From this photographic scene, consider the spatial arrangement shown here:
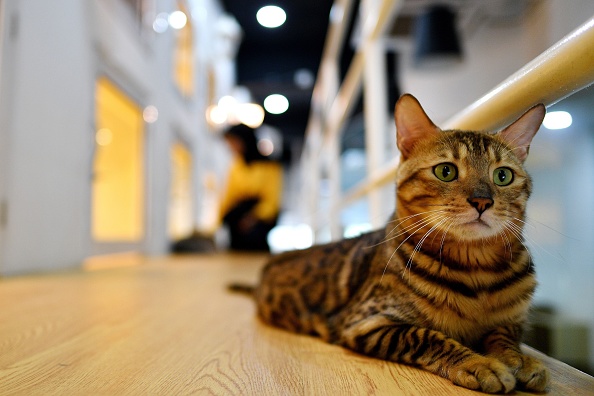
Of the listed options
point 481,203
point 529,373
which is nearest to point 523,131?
point 481,203

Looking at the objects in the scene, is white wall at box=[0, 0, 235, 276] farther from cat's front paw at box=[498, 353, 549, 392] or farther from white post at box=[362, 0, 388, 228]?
cat's front paw at box=[498, 353, 549, 392]

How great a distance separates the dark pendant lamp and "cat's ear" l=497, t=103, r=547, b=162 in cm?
77

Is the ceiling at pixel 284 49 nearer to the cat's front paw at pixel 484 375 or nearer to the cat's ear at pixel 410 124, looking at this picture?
the cat's ear at pixel 410 124

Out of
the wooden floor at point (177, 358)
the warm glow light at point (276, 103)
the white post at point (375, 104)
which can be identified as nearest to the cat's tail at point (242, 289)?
the wooden floor at point (177, 358)

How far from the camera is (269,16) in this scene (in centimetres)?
703

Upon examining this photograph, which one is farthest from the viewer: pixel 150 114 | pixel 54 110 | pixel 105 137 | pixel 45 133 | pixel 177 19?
pixel 177 19

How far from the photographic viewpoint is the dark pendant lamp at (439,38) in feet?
5.24

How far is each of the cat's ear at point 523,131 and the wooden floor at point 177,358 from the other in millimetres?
437

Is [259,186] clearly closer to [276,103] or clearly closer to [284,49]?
[284,49]

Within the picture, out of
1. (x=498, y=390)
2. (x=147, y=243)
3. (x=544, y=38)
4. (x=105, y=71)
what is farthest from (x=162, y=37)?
(x=498, y=390)

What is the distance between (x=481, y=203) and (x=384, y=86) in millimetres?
1610

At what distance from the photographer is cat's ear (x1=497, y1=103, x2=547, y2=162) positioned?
87 cm

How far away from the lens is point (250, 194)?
6.62m

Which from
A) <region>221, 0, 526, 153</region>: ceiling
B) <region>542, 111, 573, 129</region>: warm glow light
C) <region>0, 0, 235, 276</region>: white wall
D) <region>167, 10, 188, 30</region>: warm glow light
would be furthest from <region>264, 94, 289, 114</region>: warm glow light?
<region>542, 111, 573, 129</region>: warm glow light
